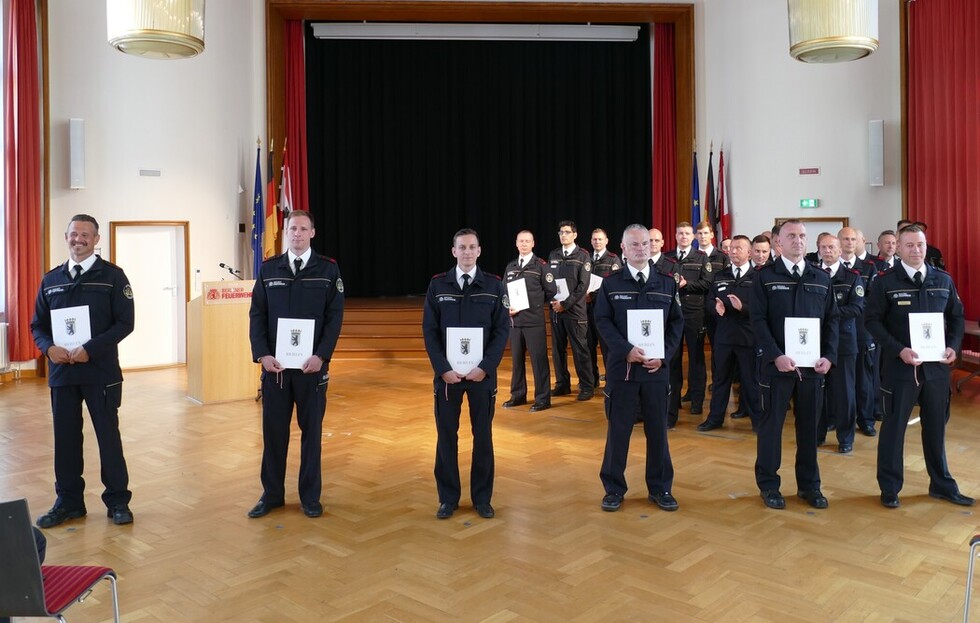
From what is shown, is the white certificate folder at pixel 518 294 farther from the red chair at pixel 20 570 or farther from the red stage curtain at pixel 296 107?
the red stage curtain at pixel 296 107

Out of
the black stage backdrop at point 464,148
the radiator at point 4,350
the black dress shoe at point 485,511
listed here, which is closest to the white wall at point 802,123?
the black stage backdrop at point 464,148

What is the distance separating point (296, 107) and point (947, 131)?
923cm

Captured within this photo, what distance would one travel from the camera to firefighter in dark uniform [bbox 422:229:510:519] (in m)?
4.36

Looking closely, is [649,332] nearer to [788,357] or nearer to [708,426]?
[788,357]

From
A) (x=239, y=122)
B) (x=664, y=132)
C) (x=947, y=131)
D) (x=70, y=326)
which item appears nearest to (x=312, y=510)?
(x=70, y=326)

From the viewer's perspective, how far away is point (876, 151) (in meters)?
10.5

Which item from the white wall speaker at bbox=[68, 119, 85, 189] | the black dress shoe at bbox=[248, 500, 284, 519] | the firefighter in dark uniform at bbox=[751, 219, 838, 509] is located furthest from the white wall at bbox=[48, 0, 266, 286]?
the firefighter in dark uniform at bbox=[751, 219, 838, 509]

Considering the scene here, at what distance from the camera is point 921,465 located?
536 centimetres

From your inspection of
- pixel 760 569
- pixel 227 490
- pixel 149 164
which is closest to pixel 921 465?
pixel 760 569

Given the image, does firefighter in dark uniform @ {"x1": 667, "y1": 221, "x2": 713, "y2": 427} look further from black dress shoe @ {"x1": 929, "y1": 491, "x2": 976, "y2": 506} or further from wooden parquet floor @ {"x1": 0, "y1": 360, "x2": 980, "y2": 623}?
black dress shoe @ {"x1": 929, "y1": 491, "x2": 976, "y2": 506}

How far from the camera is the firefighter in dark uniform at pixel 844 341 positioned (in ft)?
18.5

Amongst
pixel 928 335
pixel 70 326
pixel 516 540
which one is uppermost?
pixel 70 326

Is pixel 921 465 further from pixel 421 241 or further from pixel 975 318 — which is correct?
pixel 421 241

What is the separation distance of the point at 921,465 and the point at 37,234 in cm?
942
